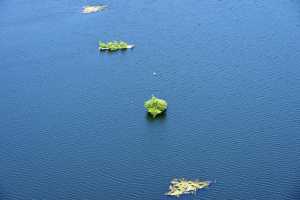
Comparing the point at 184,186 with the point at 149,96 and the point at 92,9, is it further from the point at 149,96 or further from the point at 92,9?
the point at 92,9

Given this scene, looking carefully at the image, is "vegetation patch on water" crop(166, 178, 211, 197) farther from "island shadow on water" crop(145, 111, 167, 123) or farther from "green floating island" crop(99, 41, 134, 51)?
"green floating island" crop(99, 41, 134, 51)

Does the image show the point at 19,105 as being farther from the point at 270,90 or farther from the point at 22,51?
the point at 270,90

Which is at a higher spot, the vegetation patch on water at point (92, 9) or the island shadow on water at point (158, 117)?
the vegetation patch on water at point (92, 9)

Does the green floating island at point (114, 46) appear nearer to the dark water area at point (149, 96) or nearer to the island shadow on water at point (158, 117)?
the dark water area at point (149, 96)

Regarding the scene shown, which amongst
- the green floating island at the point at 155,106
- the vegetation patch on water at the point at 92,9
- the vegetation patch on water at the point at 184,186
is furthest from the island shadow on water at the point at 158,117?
the vegetation patch on water at the point at 92,9

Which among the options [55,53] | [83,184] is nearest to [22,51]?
[55,53]

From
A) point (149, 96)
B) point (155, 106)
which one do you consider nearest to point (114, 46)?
point (149, 96)

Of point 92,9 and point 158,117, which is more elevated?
point 92,9
